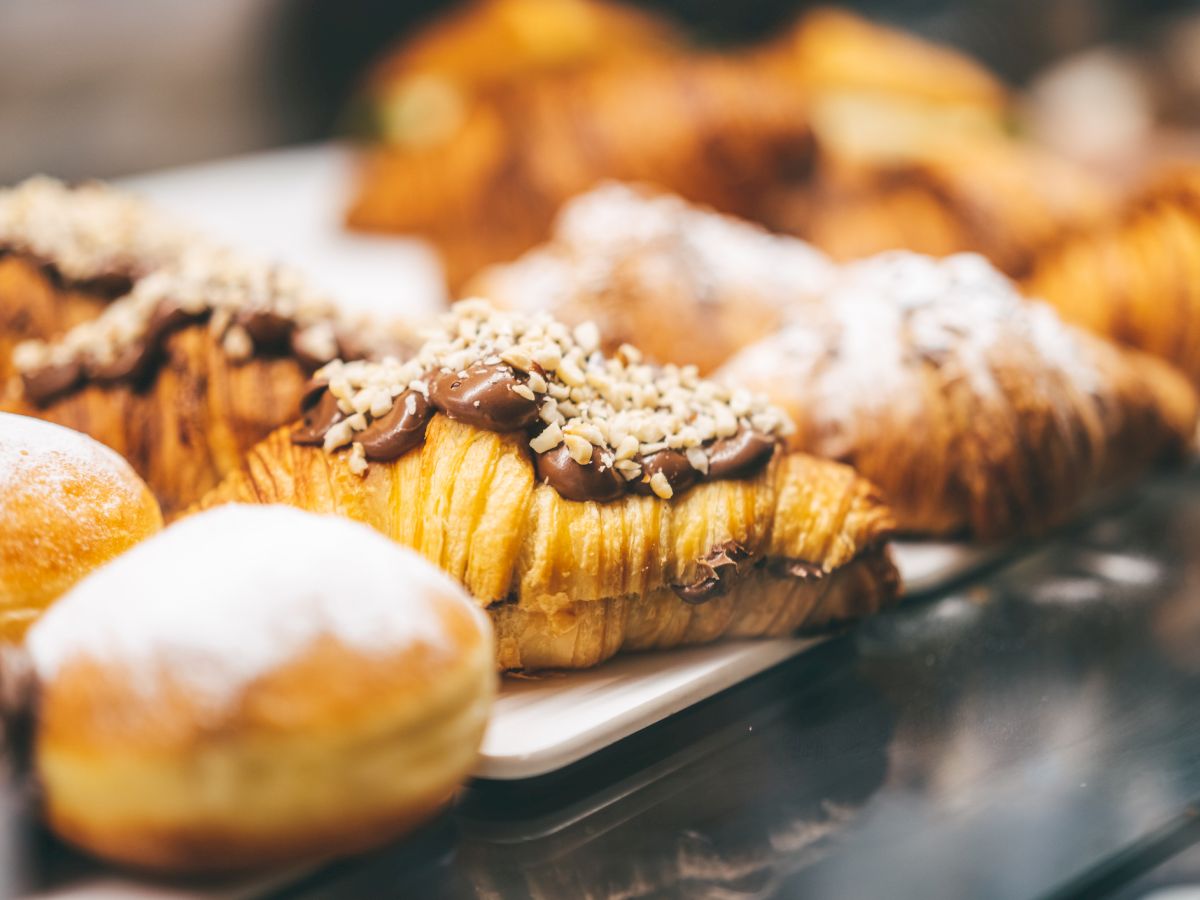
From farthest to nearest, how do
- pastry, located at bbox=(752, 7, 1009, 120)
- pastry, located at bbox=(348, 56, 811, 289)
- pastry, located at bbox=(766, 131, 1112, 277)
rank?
1. pastry, located at bbox=(752, 7, 1009, 120)
2. pastry, located at bbox=(348, 56, 811, 289)
3. pastry, located at bbox=(766, 131, 1112, 277)

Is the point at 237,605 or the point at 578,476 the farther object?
the point at 578,476

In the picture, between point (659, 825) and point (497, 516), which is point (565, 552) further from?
point (659, 825)

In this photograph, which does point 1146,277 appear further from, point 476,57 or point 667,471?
point 476,57

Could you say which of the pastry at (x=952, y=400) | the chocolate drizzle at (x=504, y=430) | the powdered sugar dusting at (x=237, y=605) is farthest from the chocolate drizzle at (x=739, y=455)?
the powdered sugar dusting at (x=237, y=605)

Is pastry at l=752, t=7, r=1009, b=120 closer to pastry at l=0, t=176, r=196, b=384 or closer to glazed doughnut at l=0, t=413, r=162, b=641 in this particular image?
pastry at l=0, t=176, r=196, b=384

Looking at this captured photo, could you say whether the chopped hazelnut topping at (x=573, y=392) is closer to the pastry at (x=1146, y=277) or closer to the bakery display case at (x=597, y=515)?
the bakery display case at (x=597, y=515)

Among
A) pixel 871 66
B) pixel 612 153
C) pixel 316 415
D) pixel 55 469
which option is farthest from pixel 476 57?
pixel 55 469

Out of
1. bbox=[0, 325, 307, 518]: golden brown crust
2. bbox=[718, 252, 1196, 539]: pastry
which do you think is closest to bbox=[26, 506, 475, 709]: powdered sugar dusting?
bbox=[0, 325, 307, 518]: golden brown crust
